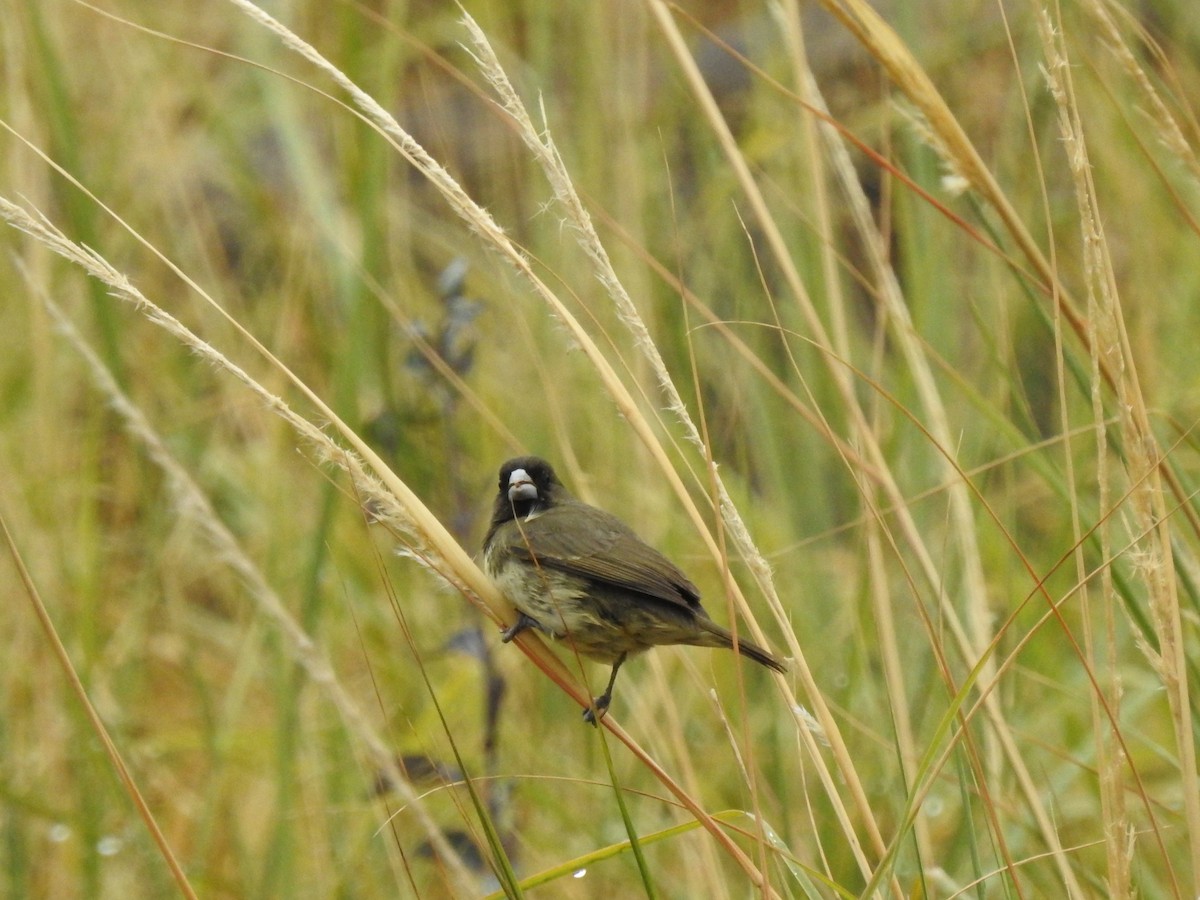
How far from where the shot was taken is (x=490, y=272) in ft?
12.4

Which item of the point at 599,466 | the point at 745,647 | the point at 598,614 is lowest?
the point at 599,466

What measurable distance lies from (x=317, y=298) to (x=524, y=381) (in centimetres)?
70

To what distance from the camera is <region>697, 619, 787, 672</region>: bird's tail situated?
186 cm

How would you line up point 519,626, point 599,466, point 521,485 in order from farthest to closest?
point 599,466 < point 521,485 < point 519,626

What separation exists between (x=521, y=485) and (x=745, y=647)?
3.14 feet

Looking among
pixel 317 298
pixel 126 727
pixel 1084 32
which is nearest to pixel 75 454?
pixel 317 298

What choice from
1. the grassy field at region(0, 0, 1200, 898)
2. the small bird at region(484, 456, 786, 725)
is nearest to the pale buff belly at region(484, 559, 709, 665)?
the small bird at region(484, 456, 786, 725)

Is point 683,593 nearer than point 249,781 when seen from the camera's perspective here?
Yes

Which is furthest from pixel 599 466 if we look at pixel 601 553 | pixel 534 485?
pixel 601 553

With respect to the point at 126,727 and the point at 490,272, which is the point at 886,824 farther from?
the point at 490,272

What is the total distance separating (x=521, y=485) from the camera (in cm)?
282

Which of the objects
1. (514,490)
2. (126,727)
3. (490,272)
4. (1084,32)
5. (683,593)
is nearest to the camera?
(683,593)

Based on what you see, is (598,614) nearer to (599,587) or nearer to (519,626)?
(599,587)

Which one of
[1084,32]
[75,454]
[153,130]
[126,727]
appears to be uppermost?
[1084,32]
